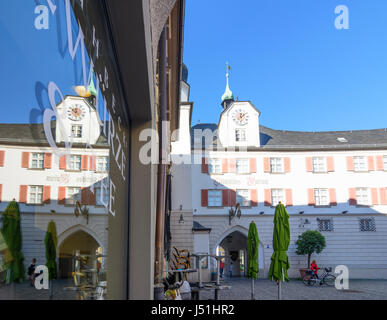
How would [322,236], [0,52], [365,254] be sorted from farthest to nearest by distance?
[365,254]
[322,236]
[0,52]

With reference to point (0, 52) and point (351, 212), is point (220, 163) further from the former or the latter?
point (0, 52)

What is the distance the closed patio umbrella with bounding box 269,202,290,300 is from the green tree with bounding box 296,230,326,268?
18019mm

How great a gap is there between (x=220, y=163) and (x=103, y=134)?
2920cm

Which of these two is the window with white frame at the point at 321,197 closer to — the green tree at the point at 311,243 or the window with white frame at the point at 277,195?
the window with white frame at the point at 277,195

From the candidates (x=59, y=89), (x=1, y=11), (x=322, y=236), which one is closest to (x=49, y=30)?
(x=59, y=89)

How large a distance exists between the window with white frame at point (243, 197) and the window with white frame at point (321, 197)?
207 inches

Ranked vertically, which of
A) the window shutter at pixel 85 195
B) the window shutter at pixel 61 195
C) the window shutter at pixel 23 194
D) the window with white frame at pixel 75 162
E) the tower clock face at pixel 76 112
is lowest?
the window shutter at pixel 23 194

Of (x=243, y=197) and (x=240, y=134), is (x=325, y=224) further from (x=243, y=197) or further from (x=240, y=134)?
(x=240, y=134)

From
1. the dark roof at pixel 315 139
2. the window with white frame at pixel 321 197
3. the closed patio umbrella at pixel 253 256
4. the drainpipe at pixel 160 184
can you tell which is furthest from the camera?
the dark roof at pixel 315 139

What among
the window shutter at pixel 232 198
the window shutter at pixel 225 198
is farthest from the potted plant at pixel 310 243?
the window shutter at pixel 225 198

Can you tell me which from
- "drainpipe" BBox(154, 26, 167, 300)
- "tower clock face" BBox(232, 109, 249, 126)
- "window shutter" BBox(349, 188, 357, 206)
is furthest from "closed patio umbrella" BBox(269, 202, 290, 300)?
"tower clock face" BBox(232, 109, 249, 126)

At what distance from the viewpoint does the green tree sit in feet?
91.5

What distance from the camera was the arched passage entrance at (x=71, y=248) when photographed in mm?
1059

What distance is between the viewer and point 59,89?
1.02 metres
